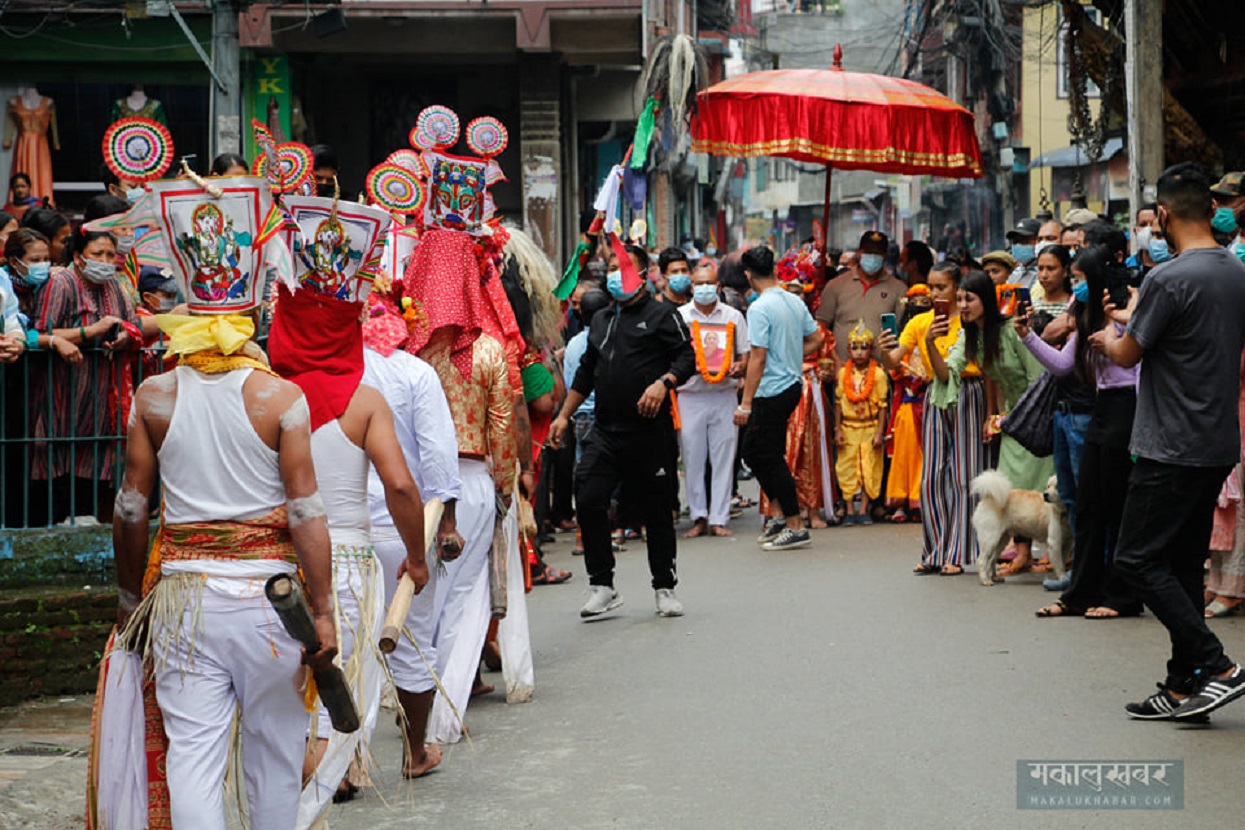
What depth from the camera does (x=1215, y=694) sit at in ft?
22.5

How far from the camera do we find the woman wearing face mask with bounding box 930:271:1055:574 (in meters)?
10.9

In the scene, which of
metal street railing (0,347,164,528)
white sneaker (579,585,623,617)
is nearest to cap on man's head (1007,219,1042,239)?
white sneaker (579,585,623,617)

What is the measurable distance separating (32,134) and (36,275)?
12.5m

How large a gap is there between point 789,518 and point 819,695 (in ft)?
17.1

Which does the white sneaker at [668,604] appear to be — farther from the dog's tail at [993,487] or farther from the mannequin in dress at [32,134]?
the mannequin in dress at [32,134]

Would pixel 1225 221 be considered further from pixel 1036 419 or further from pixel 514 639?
→ pixel 514 639

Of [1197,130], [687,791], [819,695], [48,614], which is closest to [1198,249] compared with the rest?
[819,695]

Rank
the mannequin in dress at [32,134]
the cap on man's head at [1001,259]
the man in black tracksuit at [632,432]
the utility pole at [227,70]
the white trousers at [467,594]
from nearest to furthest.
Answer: the white trousers at [467,594]
the man in black tracksuit at [632,432]
the utility pole at [227,70]
the cap on man's head at [1001,259]
the mannequin in dress at [32,134]

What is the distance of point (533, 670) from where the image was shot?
859 centimetres

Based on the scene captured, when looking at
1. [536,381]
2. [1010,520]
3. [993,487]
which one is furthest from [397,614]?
[1010,520]

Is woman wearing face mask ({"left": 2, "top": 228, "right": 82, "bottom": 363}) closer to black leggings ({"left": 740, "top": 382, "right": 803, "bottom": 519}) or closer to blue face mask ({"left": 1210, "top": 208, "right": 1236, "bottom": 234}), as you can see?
black leggings ({"left": 740, "top": 382, "right": 803, "bottom": 519})

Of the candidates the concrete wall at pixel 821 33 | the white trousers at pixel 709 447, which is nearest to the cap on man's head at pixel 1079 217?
the white trousers at pixel 709 447

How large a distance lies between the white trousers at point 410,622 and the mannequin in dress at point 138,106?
15504mm

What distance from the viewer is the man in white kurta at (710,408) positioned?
14.3 metres
